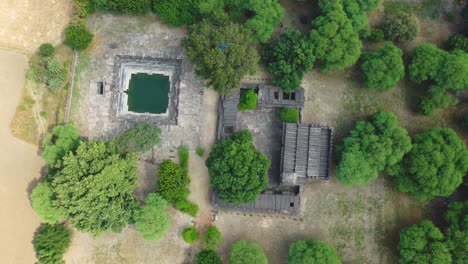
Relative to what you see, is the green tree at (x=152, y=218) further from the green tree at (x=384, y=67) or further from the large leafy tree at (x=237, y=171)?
the green tree at (x=384, y=67)

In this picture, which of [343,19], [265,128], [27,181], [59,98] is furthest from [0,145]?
[343,19]

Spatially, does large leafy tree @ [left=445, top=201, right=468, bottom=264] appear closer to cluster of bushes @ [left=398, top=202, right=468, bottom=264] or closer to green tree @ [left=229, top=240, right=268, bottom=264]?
cluster of bushes @ [left=398, top=202, right=468, bottom=264]

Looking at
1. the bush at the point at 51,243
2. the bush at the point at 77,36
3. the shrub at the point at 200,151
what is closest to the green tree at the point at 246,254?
the shrub at the point at 200,151

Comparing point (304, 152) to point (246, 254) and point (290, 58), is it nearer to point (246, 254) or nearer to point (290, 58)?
point (290, 58)

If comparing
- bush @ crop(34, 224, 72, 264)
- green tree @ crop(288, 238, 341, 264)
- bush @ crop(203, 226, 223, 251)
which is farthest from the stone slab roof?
bush @ crop(34, 224, 72, 264)

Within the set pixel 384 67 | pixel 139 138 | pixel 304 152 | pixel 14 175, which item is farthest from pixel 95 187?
pixel 384 67

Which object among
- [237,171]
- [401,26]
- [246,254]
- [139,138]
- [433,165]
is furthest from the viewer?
[401,26]
